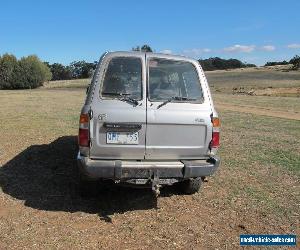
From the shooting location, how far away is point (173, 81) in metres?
6.03

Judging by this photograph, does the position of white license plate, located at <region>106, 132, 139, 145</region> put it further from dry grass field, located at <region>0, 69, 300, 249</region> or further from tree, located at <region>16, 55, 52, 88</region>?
tree, located at <region>16, 55, 52, 88</region>

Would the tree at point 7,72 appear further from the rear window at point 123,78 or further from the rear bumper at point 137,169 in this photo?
the rear bumper at point 137,169

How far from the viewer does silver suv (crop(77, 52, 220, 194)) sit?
5.56 m

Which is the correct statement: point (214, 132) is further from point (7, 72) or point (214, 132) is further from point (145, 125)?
point (7, 72)

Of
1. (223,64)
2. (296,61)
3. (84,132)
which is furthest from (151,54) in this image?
(223,64)

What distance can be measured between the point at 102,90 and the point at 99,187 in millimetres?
1496

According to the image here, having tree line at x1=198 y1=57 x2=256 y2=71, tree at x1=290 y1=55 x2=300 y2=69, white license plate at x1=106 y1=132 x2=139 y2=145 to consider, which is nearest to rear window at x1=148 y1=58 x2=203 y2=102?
white license plate at x1=106 y1=132 x2=139 y2=145

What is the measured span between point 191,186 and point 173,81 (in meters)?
1.63

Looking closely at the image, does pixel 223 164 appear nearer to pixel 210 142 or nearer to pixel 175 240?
pixel 210 142

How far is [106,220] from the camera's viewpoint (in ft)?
18.6

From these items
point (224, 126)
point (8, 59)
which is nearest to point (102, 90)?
point (224, 126)

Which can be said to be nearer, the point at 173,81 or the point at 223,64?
the point at 173,81

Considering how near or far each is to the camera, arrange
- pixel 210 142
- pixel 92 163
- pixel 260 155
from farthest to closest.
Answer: pixel 260 155 < pixel 210 142 < pixel 92 163

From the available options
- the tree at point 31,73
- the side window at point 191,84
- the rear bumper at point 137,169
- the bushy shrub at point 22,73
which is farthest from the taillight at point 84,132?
the tree at point 31,73
